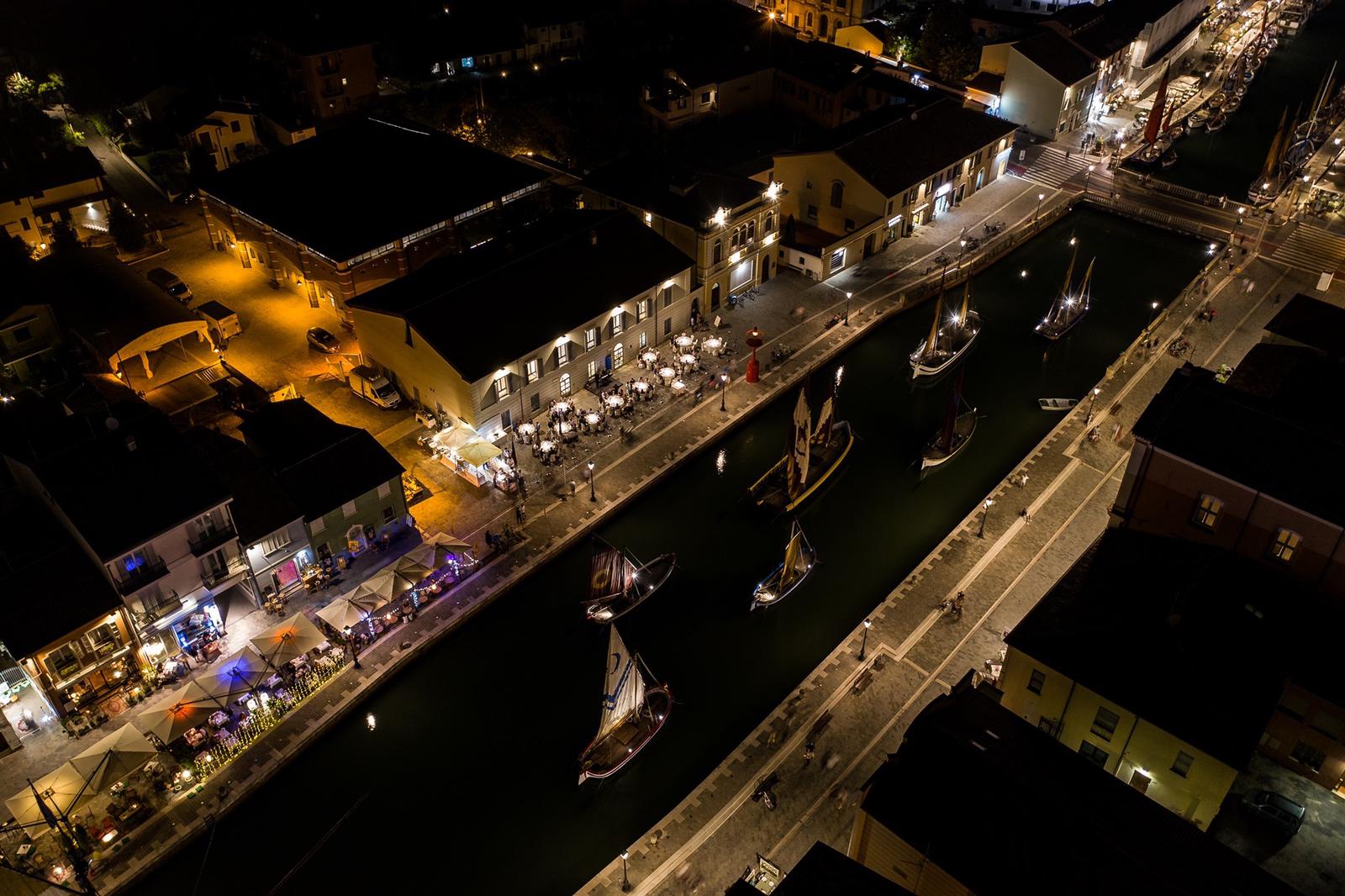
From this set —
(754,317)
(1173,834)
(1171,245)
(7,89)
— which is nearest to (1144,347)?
(1171,245)

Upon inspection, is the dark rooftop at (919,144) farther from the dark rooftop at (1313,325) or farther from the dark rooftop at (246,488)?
the dark rooftop at (246,488)

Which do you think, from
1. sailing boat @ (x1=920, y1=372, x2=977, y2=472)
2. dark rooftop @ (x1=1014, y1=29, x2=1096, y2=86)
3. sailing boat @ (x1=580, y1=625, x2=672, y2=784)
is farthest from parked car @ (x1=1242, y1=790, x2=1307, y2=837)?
dark rooftop @ (x1=1014, y1=29, x2=1096, y2=86)

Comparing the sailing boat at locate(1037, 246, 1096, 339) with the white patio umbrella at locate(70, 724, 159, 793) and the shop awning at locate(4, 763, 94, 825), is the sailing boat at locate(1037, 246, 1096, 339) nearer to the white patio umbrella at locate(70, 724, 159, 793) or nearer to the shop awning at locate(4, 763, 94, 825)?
the white patio umbrella at locate(70, 724, 159, 793)

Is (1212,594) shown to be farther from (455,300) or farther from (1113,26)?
(1113,26)

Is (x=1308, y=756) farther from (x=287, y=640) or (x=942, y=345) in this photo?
(x=287, y=640)

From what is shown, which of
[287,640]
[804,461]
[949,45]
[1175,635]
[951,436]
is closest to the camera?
[1175,635]

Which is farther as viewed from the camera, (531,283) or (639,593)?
(531,283)


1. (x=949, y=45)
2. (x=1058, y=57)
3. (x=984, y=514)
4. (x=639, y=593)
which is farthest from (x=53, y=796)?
(x=949, y=45)
